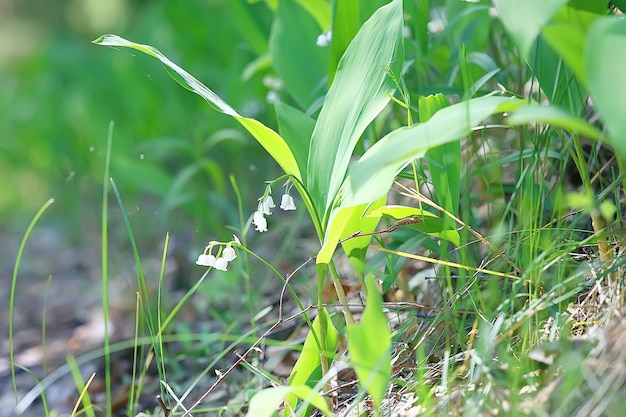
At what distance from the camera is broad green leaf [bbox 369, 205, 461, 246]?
0.97m

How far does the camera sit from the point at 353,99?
3.15 feet

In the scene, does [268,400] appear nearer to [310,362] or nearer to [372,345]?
[372,345]

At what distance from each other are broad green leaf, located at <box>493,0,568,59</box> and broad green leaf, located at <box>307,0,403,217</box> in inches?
9.9

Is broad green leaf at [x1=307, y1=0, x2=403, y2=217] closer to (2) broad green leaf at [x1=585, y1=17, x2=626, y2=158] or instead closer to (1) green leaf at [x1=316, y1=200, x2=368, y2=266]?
(1) green leaf at [x1=316, y1=200, x2=368, y2=266]

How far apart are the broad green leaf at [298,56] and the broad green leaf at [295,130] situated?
1.27ft

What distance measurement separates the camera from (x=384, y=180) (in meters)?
0.80

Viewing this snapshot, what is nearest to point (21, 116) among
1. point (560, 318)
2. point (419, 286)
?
point (419, 286)

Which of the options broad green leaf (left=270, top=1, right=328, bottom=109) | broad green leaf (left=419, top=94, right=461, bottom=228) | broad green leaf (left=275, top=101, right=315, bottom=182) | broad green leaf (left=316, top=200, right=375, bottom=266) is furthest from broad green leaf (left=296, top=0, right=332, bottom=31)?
broad green leaf (left=316, top=200, right=375, bottom=266)

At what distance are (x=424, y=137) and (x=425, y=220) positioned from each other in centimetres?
35

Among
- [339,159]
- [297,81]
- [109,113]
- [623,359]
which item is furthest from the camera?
[109,113]

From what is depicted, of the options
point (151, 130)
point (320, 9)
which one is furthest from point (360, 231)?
point (151, 130)

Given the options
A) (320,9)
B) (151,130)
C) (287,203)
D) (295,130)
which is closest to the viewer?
(287,203)

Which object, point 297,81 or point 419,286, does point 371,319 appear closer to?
point 419,286

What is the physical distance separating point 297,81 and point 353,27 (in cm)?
37
